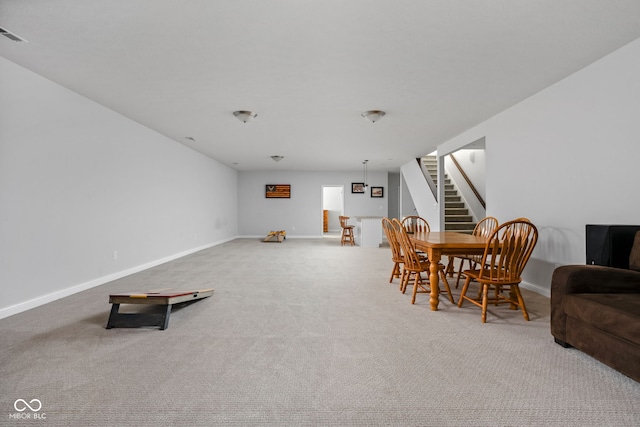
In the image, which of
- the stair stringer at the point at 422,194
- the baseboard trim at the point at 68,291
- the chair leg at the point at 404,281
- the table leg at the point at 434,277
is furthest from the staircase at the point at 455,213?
the baseboard trim at the point at 68,291

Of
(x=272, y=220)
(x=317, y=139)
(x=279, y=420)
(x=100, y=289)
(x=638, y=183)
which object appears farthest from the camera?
(x=272, y=220)

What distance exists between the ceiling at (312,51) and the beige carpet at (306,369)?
2.45 meters

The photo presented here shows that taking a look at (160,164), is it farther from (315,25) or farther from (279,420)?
(279,420)

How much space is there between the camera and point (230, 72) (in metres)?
3.16

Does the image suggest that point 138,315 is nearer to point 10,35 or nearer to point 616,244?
point 10,35

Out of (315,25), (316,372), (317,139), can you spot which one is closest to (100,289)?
(316,372)

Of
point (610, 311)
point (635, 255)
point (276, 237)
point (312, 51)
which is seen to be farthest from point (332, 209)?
point (610, 311)

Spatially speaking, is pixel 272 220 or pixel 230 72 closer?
pixel 230 72

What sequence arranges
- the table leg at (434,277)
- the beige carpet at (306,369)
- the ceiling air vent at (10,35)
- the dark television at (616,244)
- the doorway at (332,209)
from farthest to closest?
Result: the doorway at (332,209) < the table leg at (434,277) < the ceiling air vent at (10,35) < the dark television at (616,244) < the beige carpet at (306,369)

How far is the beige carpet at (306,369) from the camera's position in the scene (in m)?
1.47

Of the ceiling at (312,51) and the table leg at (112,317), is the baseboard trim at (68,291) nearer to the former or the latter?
the table leg at (112,317)

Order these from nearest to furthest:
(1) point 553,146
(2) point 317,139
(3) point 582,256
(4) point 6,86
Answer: (4) point 6,86 < (3) point 582,256 < (1) point 553,146 < (2) point 317,139

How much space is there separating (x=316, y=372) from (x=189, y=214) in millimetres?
6133

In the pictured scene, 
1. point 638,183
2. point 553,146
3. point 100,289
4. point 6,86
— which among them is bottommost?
point 100,289
